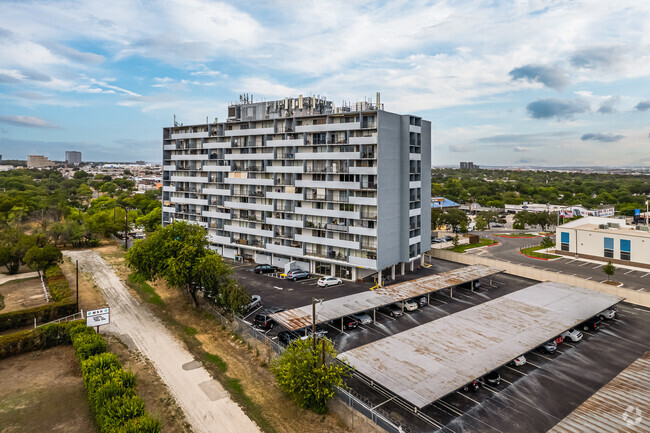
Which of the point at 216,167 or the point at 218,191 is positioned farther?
the point at 216,167

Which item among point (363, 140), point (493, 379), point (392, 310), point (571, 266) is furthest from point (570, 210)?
point (493, 379)

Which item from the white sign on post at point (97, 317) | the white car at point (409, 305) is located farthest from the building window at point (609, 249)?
the white sign on post at point (97, 317)

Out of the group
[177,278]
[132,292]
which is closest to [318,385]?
[177,278]

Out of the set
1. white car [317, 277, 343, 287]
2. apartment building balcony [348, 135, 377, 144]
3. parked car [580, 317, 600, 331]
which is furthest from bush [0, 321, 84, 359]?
parked car [580, 317, 600, 331]

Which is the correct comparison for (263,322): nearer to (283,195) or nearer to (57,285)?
(283,195)

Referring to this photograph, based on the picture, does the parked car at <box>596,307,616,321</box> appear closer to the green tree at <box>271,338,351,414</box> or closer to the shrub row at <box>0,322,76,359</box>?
the green tree at <box>271,338,351,414</box>

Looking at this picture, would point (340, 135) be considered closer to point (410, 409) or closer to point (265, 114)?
point (265, 114)

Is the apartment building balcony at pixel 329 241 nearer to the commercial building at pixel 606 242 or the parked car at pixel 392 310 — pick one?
the parked car at pixel 392 310
